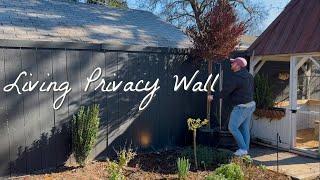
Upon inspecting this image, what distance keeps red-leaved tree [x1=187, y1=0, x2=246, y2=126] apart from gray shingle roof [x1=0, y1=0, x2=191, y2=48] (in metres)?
1.06

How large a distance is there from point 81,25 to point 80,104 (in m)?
2.41

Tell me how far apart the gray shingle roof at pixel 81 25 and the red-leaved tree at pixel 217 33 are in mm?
1064

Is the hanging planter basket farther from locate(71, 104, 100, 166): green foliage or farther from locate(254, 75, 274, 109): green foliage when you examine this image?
locate(71, 104, 100, 166): green foliage

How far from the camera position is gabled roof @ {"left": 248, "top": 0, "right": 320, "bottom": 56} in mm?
7303

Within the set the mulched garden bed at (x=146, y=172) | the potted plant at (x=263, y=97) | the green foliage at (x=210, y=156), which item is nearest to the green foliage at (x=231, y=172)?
the mulched garden bed at (x=146, y=172)

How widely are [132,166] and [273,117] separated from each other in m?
3.51

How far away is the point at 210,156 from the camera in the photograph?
22.6 feet

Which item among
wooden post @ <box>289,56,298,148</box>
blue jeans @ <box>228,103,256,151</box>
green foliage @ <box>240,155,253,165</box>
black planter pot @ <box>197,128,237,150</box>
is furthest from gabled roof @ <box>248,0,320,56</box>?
green foliage @ <box>240,155,253,165</box>

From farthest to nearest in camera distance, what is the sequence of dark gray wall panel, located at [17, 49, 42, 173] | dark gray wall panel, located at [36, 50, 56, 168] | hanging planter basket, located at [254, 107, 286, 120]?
hanging planter basket, located at [254, 107, 286, 120] < dark gray wall panel, located at [36, 50, 56, 168] < dark gray wall panel, located at [17, 49, 42, 173]

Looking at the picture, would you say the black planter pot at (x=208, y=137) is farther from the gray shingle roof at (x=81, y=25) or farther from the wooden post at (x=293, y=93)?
the gray shingle roof at (x=81, y=25)

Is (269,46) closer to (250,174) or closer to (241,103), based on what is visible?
(241,103)

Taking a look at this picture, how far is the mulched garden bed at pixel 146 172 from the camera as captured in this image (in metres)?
6.04

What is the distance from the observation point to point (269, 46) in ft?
27.0

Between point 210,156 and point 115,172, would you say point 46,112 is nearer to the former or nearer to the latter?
point 115,172
